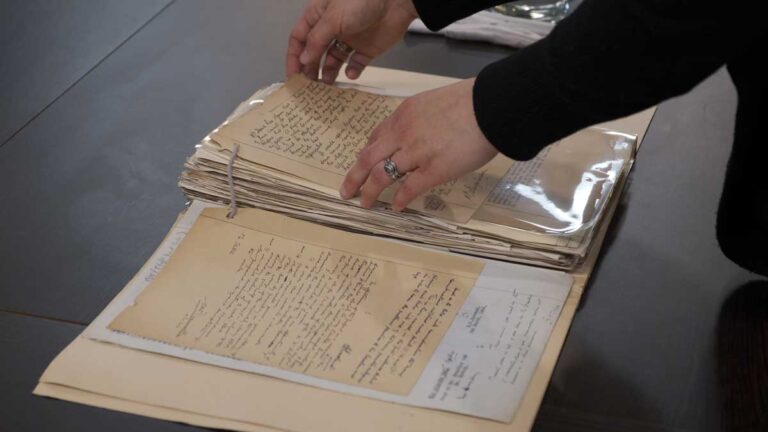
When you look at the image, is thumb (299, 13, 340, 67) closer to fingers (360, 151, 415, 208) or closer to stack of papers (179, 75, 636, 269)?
stack of papers (179, 75, 636, 269)

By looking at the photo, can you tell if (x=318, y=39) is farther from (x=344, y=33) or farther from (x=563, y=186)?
(x=563, y=186)

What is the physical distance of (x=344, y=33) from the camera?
3.46 ft

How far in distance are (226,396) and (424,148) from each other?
0.89ft

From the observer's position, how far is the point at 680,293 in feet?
2.64

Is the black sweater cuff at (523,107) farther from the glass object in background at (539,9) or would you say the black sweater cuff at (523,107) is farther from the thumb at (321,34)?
the glass object in background at (539,9)

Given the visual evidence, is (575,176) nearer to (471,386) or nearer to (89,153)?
(471,386)

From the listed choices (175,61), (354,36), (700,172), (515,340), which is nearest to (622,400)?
(515,340)

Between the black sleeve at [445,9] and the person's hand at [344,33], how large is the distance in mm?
37

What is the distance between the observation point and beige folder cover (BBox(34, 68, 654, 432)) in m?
0.67

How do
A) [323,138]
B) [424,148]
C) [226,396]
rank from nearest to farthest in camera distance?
[226,396] < [424,148] < [323,138]

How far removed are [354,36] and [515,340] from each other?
48 cm

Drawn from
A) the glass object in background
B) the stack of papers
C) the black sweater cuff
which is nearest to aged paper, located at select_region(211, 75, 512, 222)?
the stack of papers

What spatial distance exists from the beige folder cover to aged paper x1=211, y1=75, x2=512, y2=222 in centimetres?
17

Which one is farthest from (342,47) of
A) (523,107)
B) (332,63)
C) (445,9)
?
(523,107)
